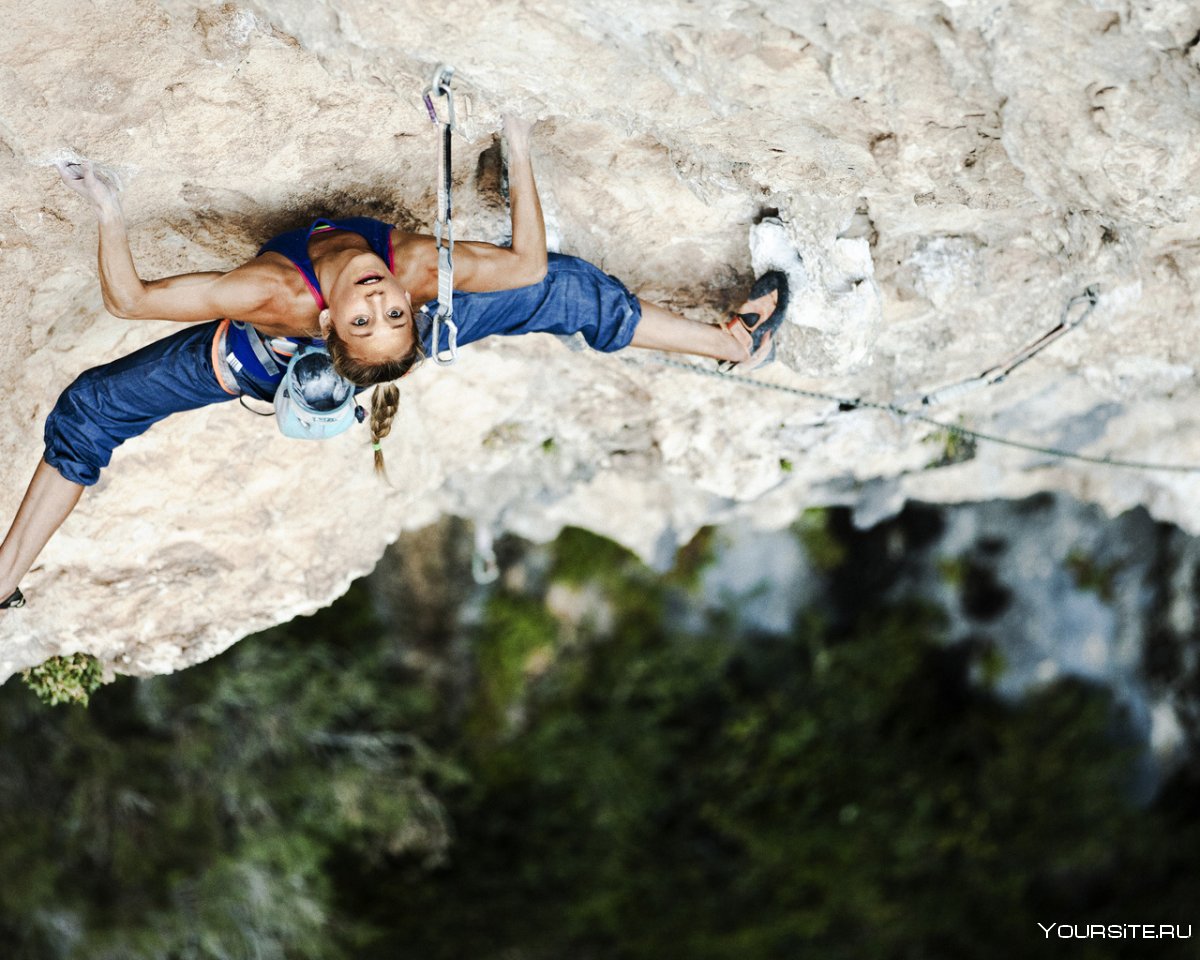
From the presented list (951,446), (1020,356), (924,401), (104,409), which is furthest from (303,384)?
(951,446)

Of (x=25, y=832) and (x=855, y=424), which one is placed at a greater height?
(x=855, y=424)

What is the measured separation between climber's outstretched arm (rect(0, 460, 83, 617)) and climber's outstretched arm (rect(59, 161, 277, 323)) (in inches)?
24.5

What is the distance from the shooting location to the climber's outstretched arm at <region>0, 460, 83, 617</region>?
3.12m

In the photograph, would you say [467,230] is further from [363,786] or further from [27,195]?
[363,786]

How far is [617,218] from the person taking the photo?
355cm

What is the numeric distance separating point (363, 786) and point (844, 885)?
3.37 metres

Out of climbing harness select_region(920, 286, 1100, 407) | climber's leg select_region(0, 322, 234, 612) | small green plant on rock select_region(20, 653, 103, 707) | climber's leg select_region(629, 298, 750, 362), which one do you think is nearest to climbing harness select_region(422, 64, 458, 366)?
climber's leg select_region(0, 322, 234, 612)

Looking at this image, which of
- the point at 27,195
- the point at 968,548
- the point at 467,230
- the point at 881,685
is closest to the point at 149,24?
the point at 27,195

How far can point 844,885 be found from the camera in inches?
304

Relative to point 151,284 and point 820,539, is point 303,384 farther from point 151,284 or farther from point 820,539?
point 820,539

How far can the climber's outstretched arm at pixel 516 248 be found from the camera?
2893mm

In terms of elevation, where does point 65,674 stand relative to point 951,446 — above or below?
below

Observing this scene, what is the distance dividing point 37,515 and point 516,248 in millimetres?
1530

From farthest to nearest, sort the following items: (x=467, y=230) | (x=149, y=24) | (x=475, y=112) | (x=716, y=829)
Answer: (x=716, y=829), (x=467, y=230), (x=475, y=112), (x=149, y=24)
